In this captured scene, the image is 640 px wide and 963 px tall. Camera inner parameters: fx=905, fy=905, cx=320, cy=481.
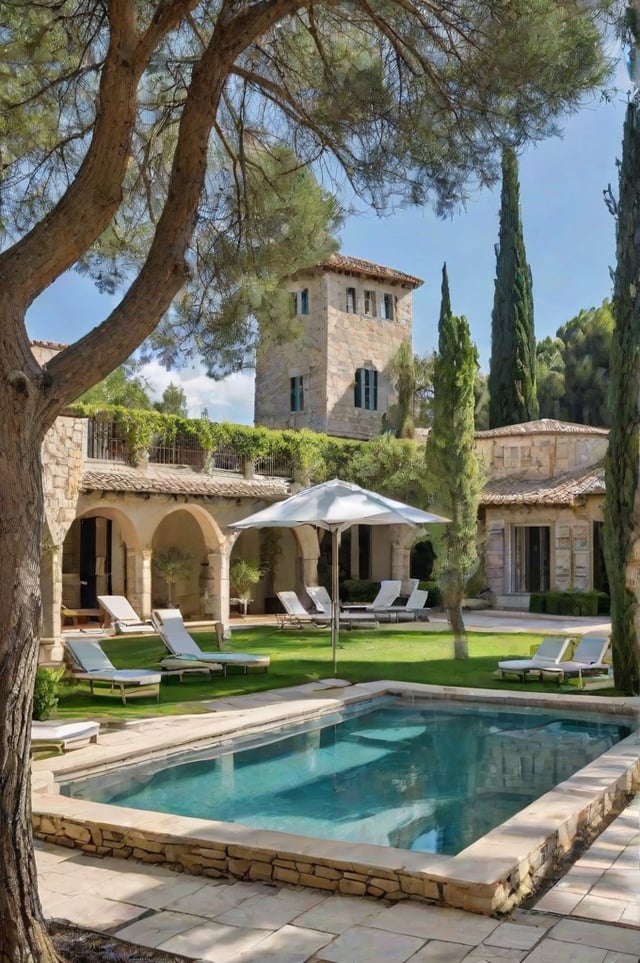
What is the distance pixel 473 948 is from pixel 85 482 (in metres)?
15.7

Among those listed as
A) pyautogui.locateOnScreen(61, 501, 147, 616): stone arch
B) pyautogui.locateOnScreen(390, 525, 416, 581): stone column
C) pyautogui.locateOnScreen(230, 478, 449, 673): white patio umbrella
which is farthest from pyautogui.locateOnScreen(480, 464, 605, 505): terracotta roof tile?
pyautogui.locateOnScreen(230, 478, 449, 673): white patio umbrella

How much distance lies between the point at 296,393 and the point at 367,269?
5.02 metres

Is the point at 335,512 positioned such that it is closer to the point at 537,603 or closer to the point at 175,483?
the point at 175,483

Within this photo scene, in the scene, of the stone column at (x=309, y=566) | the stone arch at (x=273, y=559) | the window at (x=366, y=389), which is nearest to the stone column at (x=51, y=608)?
the stone arch at (x=273, y=559)

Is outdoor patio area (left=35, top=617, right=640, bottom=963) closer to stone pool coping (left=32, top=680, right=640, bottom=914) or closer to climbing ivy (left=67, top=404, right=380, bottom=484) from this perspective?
stone pool coping (left=32, top=680, right=640, bottom=914)

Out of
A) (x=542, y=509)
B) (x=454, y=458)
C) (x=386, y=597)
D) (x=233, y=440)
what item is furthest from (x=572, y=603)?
(x=233, y=440)

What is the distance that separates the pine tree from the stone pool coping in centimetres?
851

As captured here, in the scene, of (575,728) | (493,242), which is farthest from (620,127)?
(493,242)

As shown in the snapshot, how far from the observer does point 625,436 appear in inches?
487

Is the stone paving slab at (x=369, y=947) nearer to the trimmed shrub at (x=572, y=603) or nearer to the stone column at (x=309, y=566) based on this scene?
the stone column at (x=309, y=566)

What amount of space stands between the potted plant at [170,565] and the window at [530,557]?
31.1 feet

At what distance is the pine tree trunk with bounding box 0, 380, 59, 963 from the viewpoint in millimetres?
3514

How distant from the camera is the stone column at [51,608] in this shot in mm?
13680

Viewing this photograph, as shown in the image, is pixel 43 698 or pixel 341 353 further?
pixel 341 353
